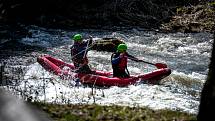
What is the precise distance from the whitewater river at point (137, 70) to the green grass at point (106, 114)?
116 centimetres

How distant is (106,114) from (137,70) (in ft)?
27.9

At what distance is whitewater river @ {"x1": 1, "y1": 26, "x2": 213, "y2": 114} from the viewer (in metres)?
9.14

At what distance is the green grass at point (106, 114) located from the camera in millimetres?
5988

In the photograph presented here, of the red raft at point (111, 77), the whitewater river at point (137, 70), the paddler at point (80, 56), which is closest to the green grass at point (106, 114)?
the whitewater river at point (137, 70)

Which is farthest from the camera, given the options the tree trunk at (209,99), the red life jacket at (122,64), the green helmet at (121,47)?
the green helmet at (121,47)

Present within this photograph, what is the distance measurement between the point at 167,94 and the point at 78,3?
16.0m

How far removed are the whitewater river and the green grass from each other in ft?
3.79

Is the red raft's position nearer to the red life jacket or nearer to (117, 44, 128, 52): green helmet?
the red life jacket

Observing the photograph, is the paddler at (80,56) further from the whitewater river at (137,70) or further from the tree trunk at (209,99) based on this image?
the tree trunk at (209,99)

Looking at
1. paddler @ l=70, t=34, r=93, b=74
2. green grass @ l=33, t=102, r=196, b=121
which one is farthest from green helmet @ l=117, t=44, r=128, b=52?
green grass @ l=33, t=102, r=196, b=121

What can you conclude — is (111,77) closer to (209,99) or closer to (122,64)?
(122,64)

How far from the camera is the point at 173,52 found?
1775cm

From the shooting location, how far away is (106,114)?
6.24m

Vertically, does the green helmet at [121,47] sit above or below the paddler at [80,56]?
above
